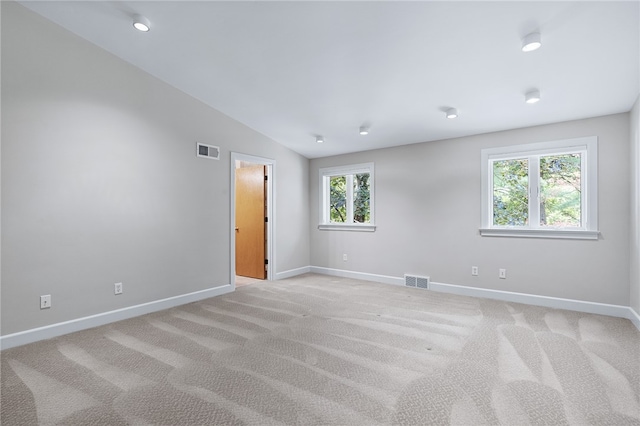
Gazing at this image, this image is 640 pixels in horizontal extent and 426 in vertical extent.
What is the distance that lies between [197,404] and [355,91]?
3346 mm

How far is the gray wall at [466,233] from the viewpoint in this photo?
11.8ft

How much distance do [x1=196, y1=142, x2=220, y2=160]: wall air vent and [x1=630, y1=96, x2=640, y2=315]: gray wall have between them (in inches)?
195

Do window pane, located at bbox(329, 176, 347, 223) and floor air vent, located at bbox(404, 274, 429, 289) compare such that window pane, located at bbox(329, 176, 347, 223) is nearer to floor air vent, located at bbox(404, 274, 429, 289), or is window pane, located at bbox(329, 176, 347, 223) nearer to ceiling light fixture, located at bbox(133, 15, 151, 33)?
floor air vent, located at bbox(404, 274, 429, 289)

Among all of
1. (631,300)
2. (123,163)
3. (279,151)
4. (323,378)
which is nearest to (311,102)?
(279,151)

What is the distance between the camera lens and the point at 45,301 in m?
3.01

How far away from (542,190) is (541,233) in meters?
0.58

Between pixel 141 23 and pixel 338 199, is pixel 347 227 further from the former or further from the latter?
pixel 141 23

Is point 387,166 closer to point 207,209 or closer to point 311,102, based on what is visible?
point 311,102

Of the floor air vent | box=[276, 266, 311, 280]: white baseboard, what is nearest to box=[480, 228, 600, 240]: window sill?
the floor air vent

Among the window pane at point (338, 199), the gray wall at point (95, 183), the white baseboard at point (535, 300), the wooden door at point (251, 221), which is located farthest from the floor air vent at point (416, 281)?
the gray wall at point (95, 183)

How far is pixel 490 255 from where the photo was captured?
4.35 meters

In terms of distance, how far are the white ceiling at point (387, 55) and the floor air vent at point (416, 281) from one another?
235cm

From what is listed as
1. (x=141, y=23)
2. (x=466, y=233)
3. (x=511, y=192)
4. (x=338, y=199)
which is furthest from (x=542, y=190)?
(x=141, y=23)

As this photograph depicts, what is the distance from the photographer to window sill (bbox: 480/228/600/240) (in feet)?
12.2
